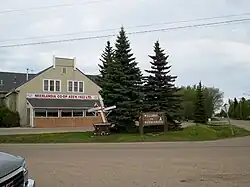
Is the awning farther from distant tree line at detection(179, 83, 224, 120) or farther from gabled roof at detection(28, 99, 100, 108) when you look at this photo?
distant tree line at detection(179, 83, 224, 120)

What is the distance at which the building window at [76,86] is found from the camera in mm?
65938

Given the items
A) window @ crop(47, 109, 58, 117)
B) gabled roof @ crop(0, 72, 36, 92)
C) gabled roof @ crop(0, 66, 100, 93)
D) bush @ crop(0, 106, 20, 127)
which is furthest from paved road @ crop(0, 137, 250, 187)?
gabled roof @ crop(0, 72, 36, 92)

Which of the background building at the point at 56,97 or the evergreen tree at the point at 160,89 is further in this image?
the background building at the point at 56,97

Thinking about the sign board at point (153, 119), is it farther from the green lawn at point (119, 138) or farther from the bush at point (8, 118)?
the bush at point (8, 118)

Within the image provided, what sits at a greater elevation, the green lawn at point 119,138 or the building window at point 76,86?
the building window at point 76,86

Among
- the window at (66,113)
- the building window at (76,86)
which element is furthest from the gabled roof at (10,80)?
the window at (66,113)

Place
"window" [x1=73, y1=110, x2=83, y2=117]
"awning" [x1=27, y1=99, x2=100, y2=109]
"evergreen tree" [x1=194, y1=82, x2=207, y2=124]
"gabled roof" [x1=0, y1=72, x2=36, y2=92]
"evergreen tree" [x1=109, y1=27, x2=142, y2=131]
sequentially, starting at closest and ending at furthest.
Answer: "evergreen tree" [x1=109, y1=27, x2=142, y2=131] < "awning" [x1=27, y1=99, x2=100, y2=109] < "window" [x1=73, y1=110, x2=83, y2=117] < "evergreen tree" [x1=194, y1=82, x2=207, y2=124] < "gabled roof" [x1=0, y1=72, x2=36, y2=92]

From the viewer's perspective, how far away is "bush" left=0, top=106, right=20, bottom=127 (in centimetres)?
5831

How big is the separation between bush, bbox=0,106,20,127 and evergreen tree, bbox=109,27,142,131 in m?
23.0

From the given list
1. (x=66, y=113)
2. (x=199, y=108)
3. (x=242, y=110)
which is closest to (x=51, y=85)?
(x=66, y=113)

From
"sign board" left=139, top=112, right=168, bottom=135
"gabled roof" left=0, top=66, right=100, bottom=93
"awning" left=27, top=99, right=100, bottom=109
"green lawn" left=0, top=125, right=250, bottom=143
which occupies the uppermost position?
"gabled roof" left=0, top=66, right=100, bottom=93

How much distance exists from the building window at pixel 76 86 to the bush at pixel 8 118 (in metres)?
9.73

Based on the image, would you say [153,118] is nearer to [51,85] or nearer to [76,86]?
[51,85]

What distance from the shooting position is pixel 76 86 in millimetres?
66500
